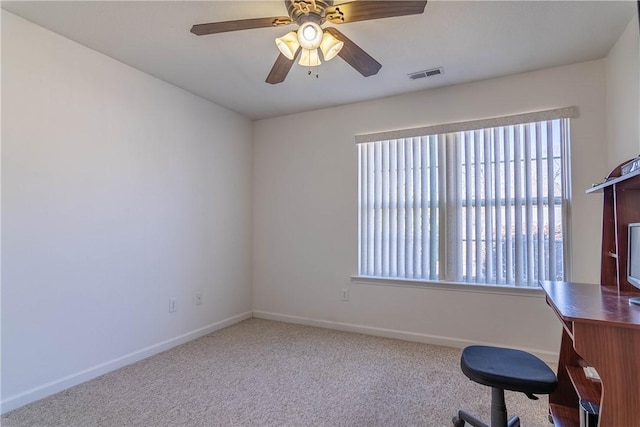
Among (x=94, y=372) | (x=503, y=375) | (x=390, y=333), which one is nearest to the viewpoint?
(x=503, y=375)

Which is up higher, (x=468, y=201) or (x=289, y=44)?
(x=289, y=44)

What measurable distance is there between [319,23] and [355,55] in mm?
298

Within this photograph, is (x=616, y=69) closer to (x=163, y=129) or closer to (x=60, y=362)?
(x=163, y=129)

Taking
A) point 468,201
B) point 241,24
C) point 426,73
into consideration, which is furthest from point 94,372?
point 426,73

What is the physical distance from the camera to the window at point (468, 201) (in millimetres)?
2791

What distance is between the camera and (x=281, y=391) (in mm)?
2266

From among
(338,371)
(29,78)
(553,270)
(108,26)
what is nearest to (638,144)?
(553,270)

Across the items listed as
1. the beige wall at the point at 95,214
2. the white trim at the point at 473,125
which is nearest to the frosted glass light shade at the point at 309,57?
the white trim at the point at 473,125

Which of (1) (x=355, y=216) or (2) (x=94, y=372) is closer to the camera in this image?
(2) (x=94, y=372)

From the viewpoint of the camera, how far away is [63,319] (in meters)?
2.31

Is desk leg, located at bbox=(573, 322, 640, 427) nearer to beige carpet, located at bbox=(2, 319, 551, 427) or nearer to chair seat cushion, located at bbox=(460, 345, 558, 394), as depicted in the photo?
chair seat cushion, located at bbox=(460, 345, 558, 394)

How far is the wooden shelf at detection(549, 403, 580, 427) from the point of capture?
5.73ft

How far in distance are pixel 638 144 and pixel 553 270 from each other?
1140 millimetres

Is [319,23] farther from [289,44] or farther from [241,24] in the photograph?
[241,24]
